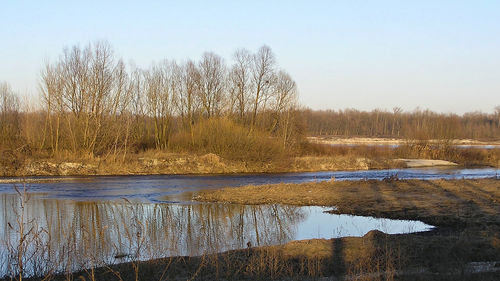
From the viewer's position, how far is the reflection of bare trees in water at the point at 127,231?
37.3 ft

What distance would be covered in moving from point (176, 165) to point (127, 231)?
3361 cm

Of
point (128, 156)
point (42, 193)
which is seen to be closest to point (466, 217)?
point (42, 193)

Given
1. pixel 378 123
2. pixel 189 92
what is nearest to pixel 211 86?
pixel 189 92

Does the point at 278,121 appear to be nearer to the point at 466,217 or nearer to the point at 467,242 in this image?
the point at 466,217

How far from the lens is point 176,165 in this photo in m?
42.2

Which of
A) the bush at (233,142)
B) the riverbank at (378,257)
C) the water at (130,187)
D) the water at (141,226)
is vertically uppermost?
the bush at (233,142)

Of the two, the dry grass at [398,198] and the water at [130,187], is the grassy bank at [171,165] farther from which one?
the dry grass at [398,198]

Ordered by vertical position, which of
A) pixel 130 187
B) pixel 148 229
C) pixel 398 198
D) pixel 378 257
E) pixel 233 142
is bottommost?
pixel 130 187

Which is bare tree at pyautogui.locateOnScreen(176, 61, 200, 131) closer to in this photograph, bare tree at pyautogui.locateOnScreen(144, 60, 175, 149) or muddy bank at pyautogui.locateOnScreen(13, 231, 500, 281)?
bare tree at pyautogui.locateOnScreen(144, 60, 175, 149)

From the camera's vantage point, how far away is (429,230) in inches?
592

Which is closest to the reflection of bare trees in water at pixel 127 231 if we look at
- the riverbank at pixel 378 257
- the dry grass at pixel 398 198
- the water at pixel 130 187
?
the riverbank at pixel 378 257

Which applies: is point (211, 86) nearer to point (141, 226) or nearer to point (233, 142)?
point (233, 142)

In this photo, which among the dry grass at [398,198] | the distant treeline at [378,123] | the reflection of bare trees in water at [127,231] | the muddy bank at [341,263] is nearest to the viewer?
the muddy bank at [341,263]

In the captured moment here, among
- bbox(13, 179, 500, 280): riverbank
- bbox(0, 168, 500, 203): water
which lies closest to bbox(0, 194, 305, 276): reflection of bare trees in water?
bbox(13, 179, 500, 280): riverbank
